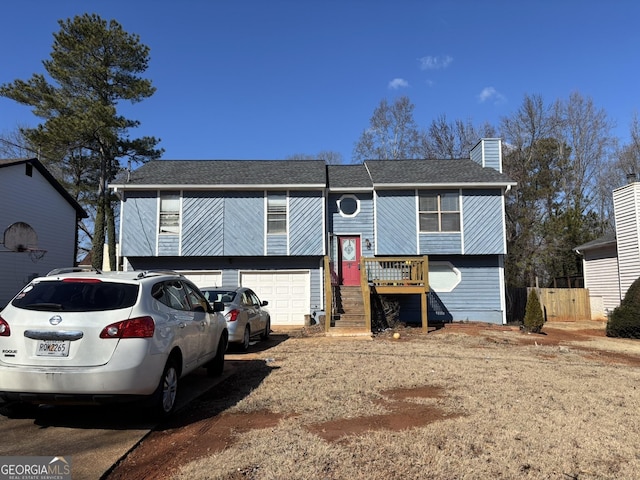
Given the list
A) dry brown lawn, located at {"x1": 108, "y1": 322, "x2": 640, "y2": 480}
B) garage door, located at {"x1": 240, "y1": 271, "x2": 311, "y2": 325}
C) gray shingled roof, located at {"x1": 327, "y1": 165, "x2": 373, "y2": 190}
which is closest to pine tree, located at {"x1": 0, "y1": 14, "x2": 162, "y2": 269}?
garage door, located at {"x1": 240, "y1": 271, "x2": 311, "y2": 325}

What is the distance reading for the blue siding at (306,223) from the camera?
16625 millimetres

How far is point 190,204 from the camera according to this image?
55.6 ft

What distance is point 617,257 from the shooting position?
1900cm

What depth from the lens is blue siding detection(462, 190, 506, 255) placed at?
54.6 ft

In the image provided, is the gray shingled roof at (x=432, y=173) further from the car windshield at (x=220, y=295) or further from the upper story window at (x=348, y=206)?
the car windshield at (x=220, y=295)

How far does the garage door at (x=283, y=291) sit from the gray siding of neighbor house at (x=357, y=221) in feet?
7.28

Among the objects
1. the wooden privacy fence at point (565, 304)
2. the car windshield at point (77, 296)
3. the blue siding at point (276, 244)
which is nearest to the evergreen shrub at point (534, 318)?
the wooden privacy fence at point (565, 304)

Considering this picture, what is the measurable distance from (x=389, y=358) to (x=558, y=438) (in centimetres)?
473

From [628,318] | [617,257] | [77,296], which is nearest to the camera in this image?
[77,296]

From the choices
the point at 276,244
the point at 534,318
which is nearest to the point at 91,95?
the point at 276,244

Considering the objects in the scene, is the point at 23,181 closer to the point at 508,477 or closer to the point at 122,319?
the point at 122,319

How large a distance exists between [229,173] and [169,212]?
2855 millimetres

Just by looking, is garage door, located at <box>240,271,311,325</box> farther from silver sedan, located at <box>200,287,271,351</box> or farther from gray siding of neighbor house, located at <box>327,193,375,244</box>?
silver sedan, located at <box>200,287,271,351</box>

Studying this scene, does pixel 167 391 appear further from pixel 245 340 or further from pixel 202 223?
pixel 202 223
